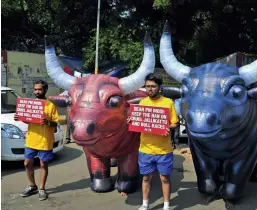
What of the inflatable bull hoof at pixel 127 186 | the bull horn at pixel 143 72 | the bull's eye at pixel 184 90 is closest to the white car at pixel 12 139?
the inflatable bull hoof at pixel 127 186

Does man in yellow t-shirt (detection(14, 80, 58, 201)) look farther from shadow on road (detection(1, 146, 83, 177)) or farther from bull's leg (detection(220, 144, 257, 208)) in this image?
bull's leg (detection(220, 144, 257, 208))

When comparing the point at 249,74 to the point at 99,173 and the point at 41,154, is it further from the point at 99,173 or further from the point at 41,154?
the point at 41,154

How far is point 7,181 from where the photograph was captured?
5.68 meters

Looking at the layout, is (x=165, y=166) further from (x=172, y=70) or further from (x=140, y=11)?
(x=140, y=11)

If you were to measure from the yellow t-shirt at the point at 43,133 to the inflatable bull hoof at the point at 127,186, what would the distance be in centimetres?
104

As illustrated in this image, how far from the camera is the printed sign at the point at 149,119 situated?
4.04 metres

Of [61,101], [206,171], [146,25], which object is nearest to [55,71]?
[61,101]

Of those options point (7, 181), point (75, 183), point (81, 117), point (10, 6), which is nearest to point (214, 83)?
point (81, 117)

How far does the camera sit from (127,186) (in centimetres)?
498

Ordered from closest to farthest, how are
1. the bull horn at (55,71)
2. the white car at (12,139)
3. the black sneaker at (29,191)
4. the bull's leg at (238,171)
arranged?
the bull's leg at (238,171) → the black sneaker at (29,191) → the bull horn at (55,71) → the white car at (12,139)

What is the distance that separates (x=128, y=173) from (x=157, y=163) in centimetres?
94

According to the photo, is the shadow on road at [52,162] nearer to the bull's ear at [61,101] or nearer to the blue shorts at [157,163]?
the bull's ear at [61,101]

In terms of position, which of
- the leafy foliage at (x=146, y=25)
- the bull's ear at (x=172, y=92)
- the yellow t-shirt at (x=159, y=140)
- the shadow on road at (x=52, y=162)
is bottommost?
the shadow on road at (x=52, y=162)

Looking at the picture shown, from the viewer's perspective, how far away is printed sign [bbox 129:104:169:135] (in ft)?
13.3
